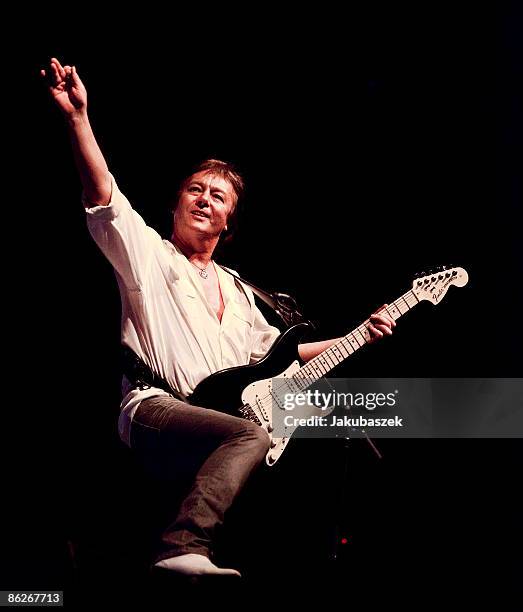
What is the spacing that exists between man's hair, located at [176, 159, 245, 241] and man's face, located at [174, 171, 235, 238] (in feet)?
0.07

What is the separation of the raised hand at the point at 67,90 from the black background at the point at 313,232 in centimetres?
81

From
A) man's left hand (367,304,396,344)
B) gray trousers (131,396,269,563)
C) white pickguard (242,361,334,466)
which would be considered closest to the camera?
gray trousers (131,396,269,563)

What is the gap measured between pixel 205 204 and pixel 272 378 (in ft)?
2.75

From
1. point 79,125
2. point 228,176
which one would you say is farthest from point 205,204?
point 79,125

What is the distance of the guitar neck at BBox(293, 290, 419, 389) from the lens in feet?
8.73

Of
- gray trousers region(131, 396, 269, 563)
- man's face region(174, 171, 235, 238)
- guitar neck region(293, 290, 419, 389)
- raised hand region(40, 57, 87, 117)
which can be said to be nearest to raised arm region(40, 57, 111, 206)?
raised hand region(40, 57, 87, 117)

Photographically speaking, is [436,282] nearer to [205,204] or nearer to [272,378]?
[272,378]

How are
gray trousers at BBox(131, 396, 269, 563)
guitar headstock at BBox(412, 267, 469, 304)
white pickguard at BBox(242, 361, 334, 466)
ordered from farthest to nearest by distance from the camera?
guitar headstock at BBox(412, 267, 469, 304) < white pickguard at BBox(242, 361, 334, 466) < gray trousers at BBox(131, 396, 269, 563)

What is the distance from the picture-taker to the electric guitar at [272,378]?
2.40m

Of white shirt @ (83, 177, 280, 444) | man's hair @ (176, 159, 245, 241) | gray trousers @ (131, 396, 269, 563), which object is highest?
man's hair @ (176, 159, 245, 241)

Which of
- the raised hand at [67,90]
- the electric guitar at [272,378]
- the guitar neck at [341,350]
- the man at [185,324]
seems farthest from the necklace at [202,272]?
the raised hand at [67,90]

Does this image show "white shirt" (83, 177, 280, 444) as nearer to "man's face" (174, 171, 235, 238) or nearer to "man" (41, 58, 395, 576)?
"man" (41, 58, 395, 576)

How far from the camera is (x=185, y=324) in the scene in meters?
2.52

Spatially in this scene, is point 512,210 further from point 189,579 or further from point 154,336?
point 189,579
